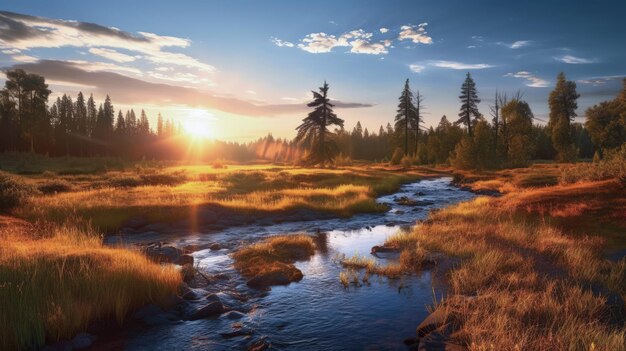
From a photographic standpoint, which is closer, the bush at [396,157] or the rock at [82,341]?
the rock at [82,341]

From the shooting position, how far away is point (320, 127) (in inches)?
2338

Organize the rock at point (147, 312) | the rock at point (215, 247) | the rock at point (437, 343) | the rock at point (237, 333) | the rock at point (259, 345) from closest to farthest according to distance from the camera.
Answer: the rock at point (437, 343) < the rock at point (259, 345) < the rock at point (237, 333) < the rock at point (147, 312) < the rock at point (215, 247)

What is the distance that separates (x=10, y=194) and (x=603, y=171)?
120ft

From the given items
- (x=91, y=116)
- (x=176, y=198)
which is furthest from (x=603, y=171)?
(x=91, y=116)

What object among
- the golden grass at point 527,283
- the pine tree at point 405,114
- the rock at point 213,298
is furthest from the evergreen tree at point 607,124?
the rock at point 213,298

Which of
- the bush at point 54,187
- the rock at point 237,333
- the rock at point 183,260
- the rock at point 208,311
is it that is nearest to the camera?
the rock at point 237,333

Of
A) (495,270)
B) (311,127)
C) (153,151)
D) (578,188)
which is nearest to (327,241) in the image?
(495,270)

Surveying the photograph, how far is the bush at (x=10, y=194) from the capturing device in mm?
20281

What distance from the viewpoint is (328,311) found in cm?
945

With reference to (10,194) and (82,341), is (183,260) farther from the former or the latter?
(10,194)

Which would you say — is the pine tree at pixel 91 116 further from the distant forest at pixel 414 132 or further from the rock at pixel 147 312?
the rock at pixel 147 312

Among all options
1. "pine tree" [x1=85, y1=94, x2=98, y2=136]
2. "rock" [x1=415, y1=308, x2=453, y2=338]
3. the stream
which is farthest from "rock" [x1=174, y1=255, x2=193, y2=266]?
"pine tree" [x1=85, y1=94, x2=98, y2=136]

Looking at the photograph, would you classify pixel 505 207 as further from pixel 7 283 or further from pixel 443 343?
pixel 7 283

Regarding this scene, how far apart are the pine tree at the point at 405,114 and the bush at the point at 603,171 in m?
51.1
